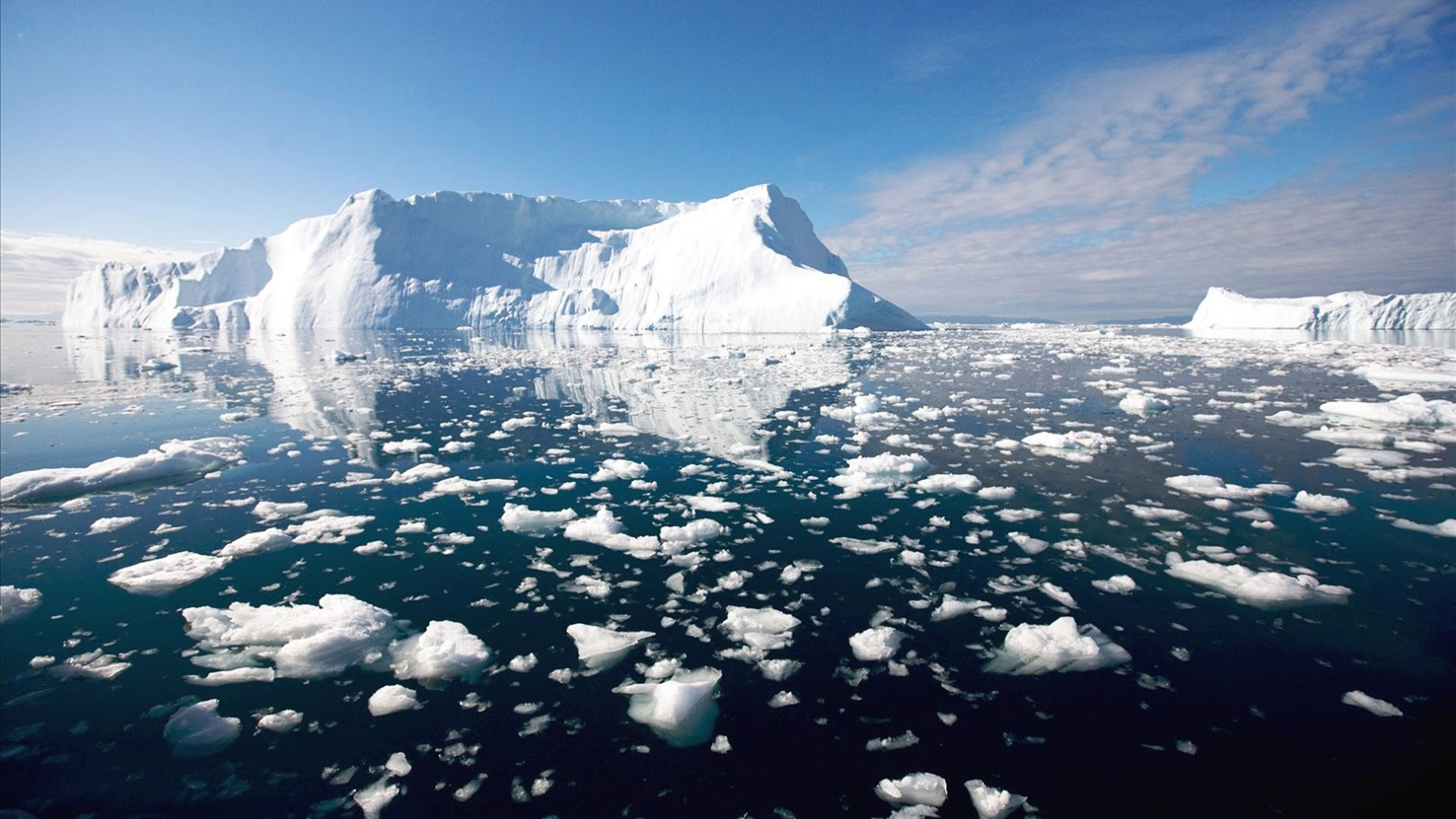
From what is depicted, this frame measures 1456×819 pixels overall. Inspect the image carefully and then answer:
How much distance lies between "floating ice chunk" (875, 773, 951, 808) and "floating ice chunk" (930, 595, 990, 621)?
1.77 m

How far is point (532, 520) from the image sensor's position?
7035 millimetres

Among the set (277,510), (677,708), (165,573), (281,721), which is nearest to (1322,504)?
(677,708)

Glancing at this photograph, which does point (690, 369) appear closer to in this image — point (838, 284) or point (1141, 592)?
point (1141, 592)

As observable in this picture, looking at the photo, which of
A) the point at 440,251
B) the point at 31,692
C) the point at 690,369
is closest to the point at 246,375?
the point at 690,369

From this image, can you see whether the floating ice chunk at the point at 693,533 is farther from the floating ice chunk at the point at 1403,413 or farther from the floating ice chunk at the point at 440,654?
the floating ice chunk at the point at 1403,413

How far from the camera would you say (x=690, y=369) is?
24.6 m

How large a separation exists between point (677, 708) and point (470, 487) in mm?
5752

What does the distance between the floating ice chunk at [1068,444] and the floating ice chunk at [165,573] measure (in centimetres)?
1082

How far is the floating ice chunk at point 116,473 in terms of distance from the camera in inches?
304

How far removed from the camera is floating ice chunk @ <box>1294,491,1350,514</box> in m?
7.13

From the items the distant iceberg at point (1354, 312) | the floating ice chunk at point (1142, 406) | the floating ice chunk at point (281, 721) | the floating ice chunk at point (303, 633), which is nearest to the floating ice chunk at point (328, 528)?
the floating ice chunk at point (303, 633)

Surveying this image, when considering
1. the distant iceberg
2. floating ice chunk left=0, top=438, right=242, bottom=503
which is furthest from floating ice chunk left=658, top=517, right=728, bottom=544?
the distant iceberg

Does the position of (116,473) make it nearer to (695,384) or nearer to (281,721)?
(281,721)

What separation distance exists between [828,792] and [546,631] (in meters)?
2.49
